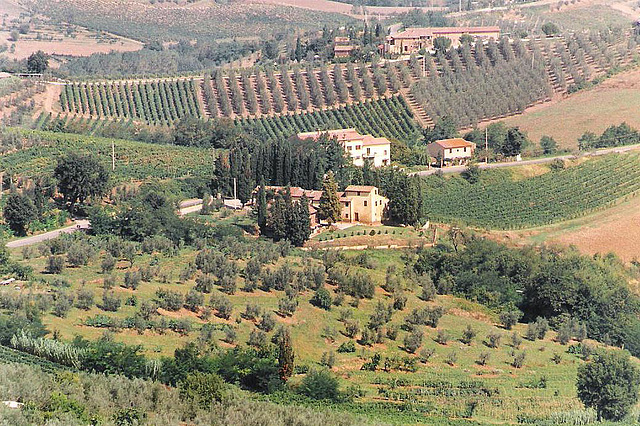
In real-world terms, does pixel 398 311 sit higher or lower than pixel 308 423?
lower

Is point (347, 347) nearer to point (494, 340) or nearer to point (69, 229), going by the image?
point (494, 340)

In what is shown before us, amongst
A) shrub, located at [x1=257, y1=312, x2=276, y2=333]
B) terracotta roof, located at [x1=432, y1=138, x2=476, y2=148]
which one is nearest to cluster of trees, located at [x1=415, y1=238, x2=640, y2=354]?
shrub, located at [x1=257, y1=312, x2=276, y2=333]

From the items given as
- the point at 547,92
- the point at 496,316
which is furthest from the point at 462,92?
the point at 496,316

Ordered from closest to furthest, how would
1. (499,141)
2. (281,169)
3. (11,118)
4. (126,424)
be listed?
(126,424), (281,169), (499,141), (11,118)

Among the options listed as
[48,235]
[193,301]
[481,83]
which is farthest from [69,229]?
[481,83]

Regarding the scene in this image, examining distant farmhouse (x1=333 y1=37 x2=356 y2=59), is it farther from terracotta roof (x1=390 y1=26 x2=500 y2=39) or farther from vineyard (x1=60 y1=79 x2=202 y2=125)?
vineyard (x1=60 y1=79 x2=202 y2=125)

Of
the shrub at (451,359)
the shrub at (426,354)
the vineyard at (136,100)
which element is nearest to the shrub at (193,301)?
the shrub at (426,354)

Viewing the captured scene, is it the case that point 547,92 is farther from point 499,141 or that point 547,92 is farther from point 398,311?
point 398,311
